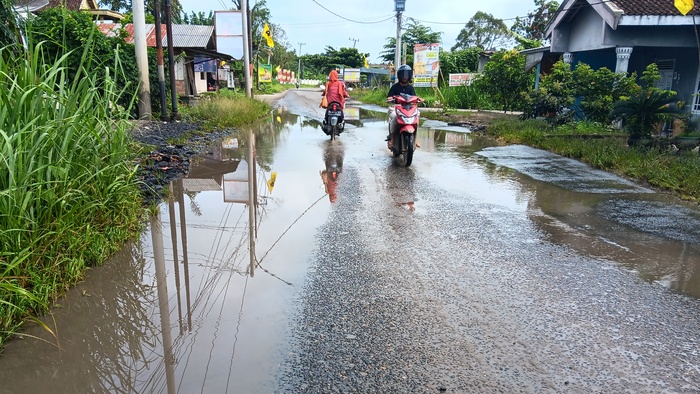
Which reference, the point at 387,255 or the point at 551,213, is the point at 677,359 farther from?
the point at 551,213

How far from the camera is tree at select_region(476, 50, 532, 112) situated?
19.6m

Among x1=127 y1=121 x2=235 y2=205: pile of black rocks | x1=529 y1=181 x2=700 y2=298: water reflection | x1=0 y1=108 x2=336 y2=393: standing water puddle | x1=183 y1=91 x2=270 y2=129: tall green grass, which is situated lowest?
x1=0 y1=108 x2=336 y2=393: standing water puddle

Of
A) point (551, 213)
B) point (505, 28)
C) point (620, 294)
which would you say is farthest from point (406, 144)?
point (505, 28)

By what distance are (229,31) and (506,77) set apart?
12.1 meters

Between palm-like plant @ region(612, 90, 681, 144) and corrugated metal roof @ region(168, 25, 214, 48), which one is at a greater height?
corrugated metal roof @ region(168, 25, 214, 48)

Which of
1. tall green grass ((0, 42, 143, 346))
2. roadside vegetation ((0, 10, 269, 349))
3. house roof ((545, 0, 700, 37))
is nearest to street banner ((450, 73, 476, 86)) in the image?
house roof ((545, 0, 700, 37))

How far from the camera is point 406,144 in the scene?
9.05 metres

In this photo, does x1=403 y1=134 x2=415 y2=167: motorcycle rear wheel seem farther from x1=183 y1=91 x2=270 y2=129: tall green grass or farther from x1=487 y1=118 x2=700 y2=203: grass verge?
x1=183 y1=91 x2=270 y2=129: tall green grass

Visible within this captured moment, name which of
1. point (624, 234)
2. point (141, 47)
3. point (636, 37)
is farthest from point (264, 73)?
point (624, 234)

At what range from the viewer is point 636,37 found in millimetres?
14359

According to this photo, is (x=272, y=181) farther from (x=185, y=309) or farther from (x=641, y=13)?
(x=641, y=13)

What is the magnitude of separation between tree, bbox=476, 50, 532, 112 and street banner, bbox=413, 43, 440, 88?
590 cm

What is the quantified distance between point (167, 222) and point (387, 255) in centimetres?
247

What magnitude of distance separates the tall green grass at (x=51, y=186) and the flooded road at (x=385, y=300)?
0.20 m
